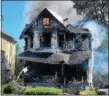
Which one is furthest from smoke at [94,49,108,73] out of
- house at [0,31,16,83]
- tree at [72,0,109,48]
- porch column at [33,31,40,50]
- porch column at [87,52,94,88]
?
house at [0,31,16,83]

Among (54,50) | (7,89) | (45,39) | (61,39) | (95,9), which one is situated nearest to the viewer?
(7,89)

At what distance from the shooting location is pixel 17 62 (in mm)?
9164

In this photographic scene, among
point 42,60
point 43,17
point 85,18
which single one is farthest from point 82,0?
point 42,60

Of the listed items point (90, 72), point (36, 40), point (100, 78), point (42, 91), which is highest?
point (36, 40)

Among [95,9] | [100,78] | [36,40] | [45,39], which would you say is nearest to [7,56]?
[36,40]

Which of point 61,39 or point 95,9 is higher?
point 95,9

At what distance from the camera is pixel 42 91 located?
356 inches

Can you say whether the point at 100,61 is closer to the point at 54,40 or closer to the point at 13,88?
the point at 54,40

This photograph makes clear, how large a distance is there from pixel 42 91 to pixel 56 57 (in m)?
0.97

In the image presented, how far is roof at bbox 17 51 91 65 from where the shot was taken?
9.20 m

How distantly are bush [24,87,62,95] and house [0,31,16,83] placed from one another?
2.02 ft

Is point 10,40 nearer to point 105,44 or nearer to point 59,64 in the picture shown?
point 59,64

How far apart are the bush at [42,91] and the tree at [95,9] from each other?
2.25 metres

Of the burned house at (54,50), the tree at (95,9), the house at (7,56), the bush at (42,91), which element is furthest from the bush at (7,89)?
the tree at (95,9)
